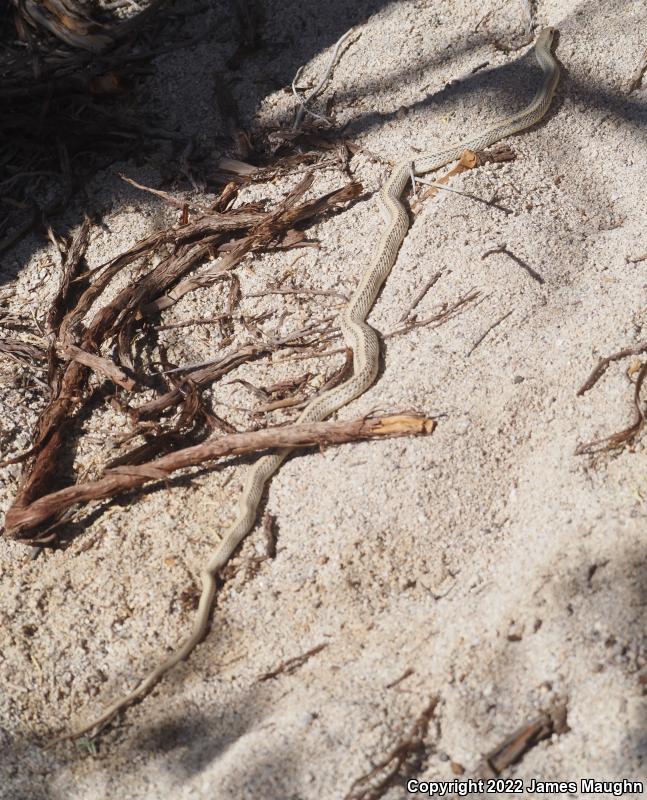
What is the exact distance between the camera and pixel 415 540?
3.00 meters

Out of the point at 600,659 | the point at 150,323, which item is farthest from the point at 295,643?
the point at 150,323

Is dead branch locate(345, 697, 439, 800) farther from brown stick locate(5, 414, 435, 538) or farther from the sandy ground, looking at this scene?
brown stick locate(5, 414, 435, 538)

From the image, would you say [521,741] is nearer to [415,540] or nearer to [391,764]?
[391,764]

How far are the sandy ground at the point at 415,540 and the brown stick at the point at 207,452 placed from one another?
0.26 feet

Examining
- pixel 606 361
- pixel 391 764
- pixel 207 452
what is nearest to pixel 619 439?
pixel 606 361

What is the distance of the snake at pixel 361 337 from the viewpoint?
2.94 meters

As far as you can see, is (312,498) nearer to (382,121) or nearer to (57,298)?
(57,298)

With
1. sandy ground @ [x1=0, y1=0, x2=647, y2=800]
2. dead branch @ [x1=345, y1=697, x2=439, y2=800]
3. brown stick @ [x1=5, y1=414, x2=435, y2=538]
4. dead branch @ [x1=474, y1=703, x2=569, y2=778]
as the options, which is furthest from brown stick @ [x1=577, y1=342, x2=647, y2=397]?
dead branch @ [x1=345, y1=697, x2=439, y2=800]

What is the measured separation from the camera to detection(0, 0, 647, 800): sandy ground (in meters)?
2.50

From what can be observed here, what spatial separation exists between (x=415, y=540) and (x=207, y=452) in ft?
2.93

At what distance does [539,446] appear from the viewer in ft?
10.2

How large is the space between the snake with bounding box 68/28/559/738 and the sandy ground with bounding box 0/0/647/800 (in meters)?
0.06

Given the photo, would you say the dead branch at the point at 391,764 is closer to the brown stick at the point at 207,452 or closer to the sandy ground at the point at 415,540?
the sandy ground at the point at 415,540

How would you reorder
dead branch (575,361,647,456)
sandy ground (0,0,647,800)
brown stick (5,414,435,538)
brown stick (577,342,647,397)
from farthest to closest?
brown stick (5,414,435,538) < brown stick (577,342,647,397) < dead branch (575,361,647,456) < sandy ground (0,0,647,800)
